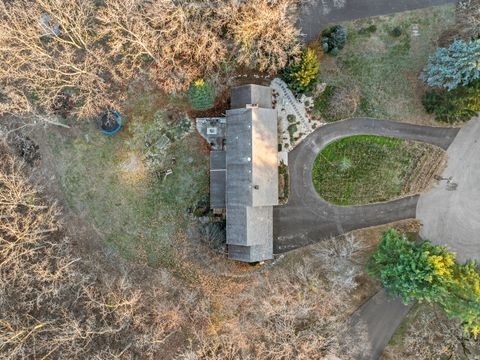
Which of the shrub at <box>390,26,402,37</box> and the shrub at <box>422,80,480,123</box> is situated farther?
the shrub at <box>390,26,402,37</box>

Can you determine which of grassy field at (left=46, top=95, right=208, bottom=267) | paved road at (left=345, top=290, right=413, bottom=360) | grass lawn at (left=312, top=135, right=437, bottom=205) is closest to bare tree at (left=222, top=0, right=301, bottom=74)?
grassy field at (left=46, top=95, right=208, bottom=267)

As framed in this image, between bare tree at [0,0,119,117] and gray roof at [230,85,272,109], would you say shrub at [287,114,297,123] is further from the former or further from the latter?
bare tree at [0,0,119,117]

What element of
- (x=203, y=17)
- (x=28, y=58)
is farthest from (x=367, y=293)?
(x=28, y=58)

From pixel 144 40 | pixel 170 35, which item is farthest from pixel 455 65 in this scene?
pixel 144 40

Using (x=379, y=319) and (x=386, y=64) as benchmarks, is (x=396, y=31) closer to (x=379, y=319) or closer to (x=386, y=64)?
(x=386, y=64)

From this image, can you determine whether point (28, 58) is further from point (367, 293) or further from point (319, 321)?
point (367, 293)

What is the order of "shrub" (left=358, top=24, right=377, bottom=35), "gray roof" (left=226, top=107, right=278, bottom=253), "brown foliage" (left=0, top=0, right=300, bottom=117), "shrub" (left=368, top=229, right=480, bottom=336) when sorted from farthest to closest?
"shrub" (left=358, top=24, right=377, bottom=35)
"gray roof" (left=226, top=107, right=278, bottom=253)
"brown foliage" (left=0, top=0, right=300, bottom=117)
"shrub" (left=368, top=229, right=480, bottom=336)
